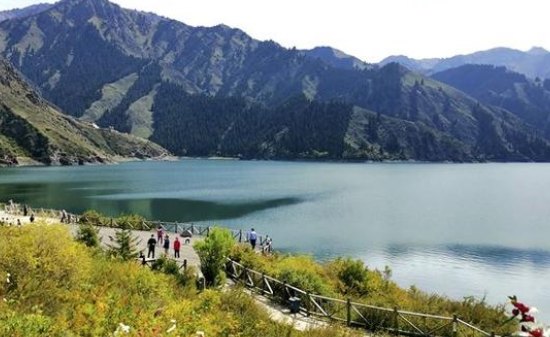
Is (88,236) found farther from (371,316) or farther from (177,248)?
(371,316)

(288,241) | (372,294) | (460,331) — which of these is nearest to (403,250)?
(288,241)

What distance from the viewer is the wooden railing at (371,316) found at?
21.2m

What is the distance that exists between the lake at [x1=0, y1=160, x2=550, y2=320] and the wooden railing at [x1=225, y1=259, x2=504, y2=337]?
898 inches

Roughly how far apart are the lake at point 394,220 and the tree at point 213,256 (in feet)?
82.6

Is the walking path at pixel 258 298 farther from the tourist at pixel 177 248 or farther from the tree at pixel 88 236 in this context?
the tree at pixel 88 236

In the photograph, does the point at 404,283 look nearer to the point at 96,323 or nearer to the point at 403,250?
the point at 403,250

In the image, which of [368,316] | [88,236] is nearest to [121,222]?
[88,236]

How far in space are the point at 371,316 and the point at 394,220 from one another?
222 feet

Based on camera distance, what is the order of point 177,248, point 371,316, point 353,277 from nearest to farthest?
point 371,316 < point 353,277 < point 177,248

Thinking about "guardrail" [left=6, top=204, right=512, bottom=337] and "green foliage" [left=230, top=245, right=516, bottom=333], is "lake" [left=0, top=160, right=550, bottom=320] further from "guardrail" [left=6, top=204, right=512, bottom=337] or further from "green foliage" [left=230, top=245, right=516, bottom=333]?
"guardrail" [left=6, top=204, right=512, bottom=337]

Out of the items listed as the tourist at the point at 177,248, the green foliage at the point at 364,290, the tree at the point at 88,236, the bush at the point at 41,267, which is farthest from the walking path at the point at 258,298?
the bush at the point at 41,267

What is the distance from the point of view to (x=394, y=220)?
8850 cm

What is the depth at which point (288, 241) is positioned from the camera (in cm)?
6700

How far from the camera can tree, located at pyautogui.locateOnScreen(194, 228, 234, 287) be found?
2750 centimetres
